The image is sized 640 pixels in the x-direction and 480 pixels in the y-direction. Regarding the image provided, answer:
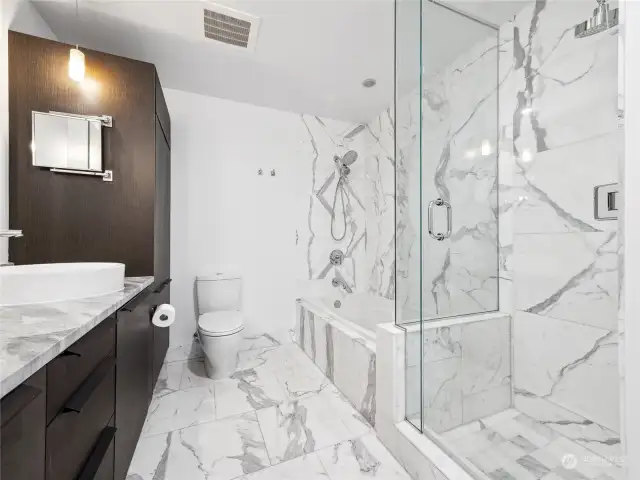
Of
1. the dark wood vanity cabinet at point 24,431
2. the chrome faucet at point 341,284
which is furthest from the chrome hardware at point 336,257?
the dark wood vanity cabinet at point 24,431

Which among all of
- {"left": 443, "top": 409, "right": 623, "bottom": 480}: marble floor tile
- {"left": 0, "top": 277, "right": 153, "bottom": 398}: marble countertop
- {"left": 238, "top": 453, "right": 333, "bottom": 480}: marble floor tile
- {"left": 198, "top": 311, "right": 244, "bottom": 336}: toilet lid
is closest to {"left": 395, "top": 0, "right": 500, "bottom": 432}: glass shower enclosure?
{"left": 443, "top": 409, "right": 623, "bottom": 480}: marble floor tile

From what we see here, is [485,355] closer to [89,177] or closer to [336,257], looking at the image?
[336,257]

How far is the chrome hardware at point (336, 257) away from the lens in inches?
119

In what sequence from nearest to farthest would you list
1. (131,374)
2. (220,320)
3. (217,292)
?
(131,374), (220,320), (217,292)

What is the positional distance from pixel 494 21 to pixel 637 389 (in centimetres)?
220

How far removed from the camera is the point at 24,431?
49 cm

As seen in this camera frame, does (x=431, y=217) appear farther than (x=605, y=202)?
Yes

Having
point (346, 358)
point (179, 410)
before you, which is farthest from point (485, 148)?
point (179, 410)

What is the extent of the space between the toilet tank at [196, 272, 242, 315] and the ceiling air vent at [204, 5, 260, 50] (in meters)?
1.80

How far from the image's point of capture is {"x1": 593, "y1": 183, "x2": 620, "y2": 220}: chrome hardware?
4.37ft

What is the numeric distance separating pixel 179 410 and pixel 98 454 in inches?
41.6

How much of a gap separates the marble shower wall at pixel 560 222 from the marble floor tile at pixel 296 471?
122 centimetres

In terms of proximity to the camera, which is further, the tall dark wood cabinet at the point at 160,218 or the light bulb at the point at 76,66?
the tall dark wood cabinet at the point at 160,218

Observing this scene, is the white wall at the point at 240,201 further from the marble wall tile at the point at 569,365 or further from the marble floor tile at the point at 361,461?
the marble wall tile at the point at 569,365
